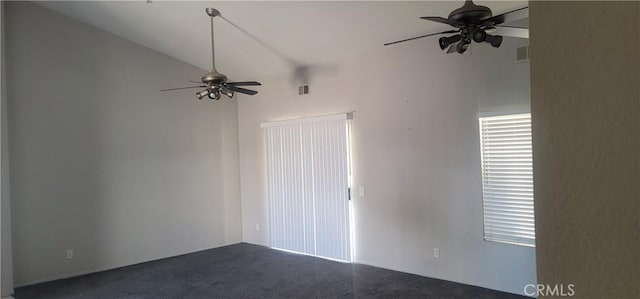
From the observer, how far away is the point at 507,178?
176 inches

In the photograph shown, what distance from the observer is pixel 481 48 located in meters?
4.63

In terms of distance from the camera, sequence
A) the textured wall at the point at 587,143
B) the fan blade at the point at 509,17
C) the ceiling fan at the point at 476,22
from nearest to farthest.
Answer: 1. the textured wall at the point at 587,143
2. the fan blade at the point at 509,17
3. the ceiling fan at the point at 476,22

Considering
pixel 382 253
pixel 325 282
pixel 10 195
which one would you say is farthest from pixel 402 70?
pixel 10 195

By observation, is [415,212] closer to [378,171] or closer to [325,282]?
[378,171]

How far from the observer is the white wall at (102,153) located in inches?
211

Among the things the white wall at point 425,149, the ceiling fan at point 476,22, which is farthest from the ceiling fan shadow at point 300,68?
the ceiling fan at point 476,22

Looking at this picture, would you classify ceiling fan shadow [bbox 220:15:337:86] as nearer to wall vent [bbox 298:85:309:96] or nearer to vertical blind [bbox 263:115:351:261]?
wall vent [bbox 298:85:309:96]

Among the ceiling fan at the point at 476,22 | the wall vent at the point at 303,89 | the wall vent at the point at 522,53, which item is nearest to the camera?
the ceiling fan at the point at 476,22

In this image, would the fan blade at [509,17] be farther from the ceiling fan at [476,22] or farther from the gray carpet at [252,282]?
the gray carpet at [252,282]

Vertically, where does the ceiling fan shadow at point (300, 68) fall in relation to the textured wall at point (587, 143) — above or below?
above

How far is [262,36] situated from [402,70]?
1973 mm

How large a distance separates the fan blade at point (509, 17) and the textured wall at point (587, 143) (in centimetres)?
237

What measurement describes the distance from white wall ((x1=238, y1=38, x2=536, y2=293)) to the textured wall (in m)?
4.17

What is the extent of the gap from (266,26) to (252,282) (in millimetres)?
3344
